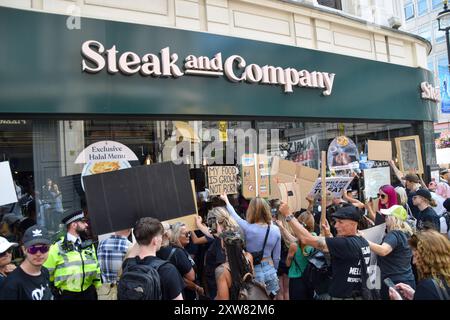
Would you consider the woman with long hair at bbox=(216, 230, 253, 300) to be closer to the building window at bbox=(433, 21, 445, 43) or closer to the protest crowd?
the protest crowd

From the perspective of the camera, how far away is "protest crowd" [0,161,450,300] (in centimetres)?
271

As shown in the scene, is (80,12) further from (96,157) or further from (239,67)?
(239,67)

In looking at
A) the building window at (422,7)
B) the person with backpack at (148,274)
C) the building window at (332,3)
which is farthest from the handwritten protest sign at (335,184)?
the building window at (422,7)

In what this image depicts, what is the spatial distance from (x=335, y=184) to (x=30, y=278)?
4022 millimetres

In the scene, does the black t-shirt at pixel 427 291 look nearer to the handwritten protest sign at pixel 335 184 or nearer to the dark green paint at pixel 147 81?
the handwritten protest sign at pixel 335 184

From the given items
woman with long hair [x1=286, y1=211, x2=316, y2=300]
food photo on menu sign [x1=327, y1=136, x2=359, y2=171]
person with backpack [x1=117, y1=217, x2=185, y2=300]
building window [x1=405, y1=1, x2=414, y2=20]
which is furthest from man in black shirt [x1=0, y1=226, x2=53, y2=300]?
building window [x1=405, y1=1, x2=414, y2=20]

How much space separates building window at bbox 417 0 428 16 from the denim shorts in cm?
3482

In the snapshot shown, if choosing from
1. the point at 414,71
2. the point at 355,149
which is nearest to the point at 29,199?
the point at 355,149

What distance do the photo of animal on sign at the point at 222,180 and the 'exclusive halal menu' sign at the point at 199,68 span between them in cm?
172

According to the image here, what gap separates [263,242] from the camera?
13.9ft

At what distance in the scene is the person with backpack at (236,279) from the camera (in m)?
3.35

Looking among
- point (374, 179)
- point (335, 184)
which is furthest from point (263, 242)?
point (374, 179)

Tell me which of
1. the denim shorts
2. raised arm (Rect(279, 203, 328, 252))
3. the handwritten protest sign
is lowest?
the denim shorts

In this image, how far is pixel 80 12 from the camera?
5.79 metres
